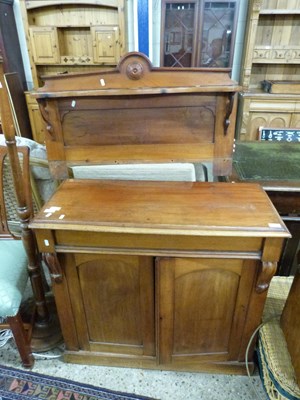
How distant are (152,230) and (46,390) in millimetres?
908

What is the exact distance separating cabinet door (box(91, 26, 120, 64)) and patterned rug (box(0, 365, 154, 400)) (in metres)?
3.01

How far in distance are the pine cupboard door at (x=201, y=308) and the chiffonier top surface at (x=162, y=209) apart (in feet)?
0.48

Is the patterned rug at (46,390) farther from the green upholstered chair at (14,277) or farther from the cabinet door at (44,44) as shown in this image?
the cabinet door at (44,44)

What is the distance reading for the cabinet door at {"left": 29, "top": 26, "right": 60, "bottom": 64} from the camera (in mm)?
3115

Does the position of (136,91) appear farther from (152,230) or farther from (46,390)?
(46,390)

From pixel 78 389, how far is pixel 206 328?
0.61 m

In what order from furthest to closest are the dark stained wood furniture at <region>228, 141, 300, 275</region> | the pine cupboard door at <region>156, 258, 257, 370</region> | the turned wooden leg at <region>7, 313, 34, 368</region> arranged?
the dark stained wood furniture at <region>228, 141, 300, 275</region>, the turned wooden leg at <region>7, 313, 34, 368</region>, the pine cupboard door at <region>156, 258, 257, 370</region>

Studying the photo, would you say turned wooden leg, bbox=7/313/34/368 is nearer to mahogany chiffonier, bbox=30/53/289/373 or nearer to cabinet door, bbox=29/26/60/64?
mahogany chiffonier, bbox=30/53/289/373

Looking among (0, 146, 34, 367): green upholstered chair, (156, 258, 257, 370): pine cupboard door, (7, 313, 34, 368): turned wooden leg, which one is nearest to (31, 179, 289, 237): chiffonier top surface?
(156, 258, 257, 370): pine cupboard door

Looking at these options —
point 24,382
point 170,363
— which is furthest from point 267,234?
point 24,382

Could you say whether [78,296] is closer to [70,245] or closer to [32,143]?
[70,245]

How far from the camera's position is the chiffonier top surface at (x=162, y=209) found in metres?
0.94

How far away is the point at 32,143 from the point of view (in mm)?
1596

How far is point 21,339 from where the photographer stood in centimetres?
126
